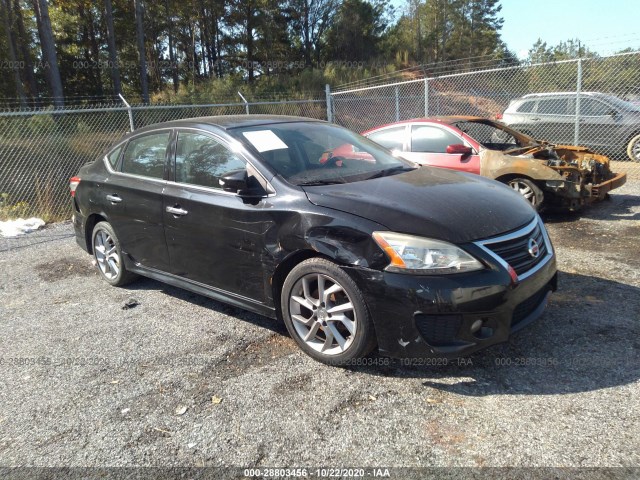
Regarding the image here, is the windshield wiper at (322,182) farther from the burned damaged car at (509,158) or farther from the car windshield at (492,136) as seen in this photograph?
the car windshield at (492,136)

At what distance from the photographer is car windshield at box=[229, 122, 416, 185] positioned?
355cm

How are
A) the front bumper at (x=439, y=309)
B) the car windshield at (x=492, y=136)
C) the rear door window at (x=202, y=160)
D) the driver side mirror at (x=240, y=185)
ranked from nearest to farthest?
the front bumper at (x=439, y=309)
the driver side mirror at (x=240, y=185)
the rear door window at (x=202, y=160)
the car windshield at (x=492, y=136)

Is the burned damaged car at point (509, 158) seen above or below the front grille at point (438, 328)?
above

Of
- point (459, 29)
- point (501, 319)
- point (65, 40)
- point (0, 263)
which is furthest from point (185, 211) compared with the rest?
point (459, 29)

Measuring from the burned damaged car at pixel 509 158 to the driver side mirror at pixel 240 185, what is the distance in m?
3.40

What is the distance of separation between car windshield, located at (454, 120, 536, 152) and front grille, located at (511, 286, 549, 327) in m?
4.51

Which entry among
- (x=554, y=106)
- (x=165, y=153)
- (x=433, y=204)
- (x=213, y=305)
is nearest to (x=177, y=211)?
(x=165, y=153)

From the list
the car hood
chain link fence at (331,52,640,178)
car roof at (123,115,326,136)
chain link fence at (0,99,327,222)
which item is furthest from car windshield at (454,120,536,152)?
chain link fence at (0,99,327,222)

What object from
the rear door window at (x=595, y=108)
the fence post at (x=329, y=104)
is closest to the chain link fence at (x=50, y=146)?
the fence post at (x=329, y=104)

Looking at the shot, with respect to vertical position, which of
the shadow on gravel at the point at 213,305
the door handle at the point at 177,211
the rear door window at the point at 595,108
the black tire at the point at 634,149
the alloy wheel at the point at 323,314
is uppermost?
the rear door window at the point at 595,108

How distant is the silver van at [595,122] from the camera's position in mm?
10469

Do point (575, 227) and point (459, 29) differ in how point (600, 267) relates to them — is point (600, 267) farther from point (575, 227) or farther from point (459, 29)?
point (459, 29)

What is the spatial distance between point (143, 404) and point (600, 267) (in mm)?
4321

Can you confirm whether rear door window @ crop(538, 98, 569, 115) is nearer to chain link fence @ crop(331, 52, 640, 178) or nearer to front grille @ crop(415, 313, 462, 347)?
chain link fence @ crop(331, 52, 640, 178)
